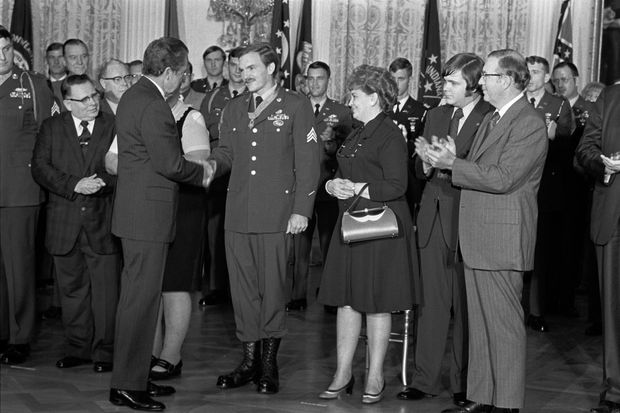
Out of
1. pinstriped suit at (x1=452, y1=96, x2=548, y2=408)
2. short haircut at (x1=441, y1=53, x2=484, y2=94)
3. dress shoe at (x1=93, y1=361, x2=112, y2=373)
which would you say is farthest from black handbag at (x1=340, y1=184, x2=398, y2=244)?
dress shoe at (x1=93, y1=361, x2=112, y2=373)

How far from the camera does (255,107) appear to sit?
5.16 m

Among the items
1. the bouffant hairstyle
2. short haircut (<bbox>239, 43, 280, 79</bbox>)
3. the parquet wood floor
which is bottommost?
the parquet wood floor

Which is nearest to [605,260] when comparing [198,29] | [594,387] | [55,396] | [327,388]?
[594,387]

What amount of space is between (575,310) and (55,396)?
424 cm

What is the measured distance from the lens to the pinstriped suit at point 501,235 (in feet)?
14.1

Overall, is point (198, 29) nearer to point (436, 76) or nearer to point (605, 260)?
point (436, 76)

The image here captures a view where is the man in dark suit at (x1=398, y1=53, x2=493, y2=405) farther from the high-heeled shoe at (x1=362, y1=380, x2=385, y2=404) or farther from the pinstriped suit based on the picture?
the pinstriped suit

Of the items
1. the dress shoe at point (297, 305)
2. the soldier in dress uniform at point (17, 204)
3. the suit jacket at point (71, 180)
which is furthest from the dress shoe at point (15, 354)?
the dress shoe at point (297, 305)

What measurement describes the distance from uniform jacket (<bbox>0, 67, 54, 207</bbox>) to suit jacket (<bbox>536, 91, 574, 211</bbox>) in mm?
3363

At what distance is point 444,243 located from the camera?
5004 mm

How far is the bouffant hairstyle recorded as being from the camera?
16.0 ft

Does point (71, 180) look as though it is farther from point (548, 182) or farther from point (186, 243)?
point (548, 182)

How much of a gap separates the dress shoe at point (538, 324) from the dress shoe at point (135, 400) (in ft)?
10.3

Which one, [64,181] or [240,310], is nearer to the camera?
[240,310]
